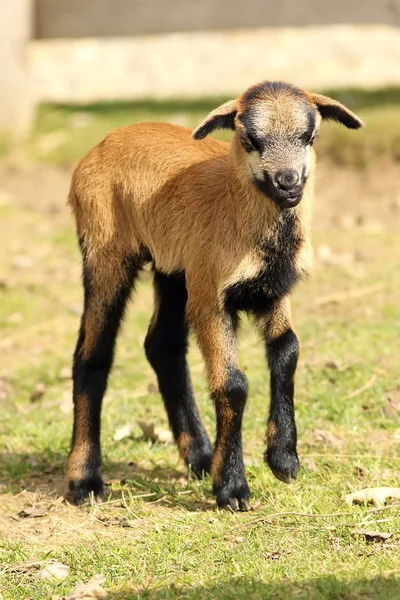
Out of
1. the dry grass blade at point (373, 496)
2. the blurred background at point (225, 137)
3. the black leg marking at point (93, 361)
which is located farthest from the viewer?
the blurred background at point (225, 137)

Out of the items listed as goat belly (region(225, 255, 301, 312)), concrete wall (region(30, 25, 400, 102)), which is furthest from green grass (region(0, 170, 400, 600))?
concrete wall (region(30, 25, 400, 102))

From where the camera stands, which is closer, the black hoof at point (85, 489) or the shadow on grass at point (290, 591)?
the shadow on grass at point (290, 591)

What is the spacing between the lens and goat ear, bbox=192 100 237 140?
524 cm

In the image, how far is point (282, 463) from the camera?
17.8 feet

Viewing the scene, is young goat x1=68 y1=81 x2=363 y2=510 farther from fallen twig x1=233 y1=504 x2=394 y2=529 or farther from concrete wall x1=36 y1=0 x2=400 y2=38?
concrete wall x1=36 y1=0 x2=400 y2=38

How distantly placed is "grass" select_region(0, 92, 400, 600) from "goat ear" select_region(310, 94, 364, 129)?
70.0 inches

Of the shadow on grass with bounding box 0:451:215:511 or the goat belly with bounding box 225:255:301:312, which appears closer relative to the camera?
the goat belly with bounding box 225:255:301:312

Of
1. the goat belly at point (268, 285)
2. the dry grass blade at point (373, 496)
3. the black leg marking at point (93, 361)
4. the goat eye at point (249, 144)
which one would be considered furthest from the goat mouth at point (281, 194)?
the dry grass blade at point (373, 496)

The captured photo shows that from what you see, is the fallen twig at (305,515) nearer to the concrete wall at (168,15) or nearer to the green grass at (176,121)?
the green grass at (176,121)

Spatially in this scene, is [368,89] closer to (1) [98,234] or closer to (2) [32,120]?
(2) [32,120]

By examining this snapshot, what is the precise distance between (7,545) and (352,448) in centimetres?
202

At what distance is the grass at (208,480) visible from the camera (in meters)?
4.64

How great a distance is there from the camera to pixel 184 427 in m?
6.16

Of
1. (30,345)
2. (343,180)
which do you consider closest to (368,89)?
(343,180)
